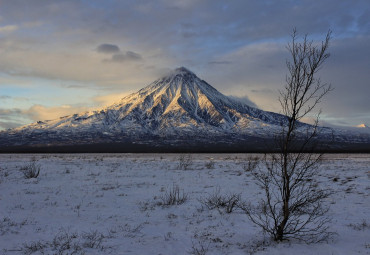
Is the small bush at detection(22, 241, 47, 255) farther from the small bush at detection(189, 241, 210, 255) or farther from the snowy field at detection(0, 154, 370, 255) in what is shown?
the small bush at detection(189, 241, 210, 255)

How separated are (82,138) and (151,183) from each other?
150174mm

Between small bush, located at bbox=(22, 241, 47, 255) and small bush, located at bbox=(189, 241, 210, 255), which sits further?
small bush, located at bbox=(22, 241, 47, 255)

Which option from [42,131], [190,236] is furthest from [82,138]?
[190,236]

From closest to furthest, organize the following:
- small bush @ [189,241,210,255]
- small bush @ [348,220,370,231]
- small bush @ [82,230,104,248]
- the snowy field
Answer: small bush @ [189,241,210,255] < the snowy field < small bush @ [82,230,104,248] < small bush @ [348,220,370,231]

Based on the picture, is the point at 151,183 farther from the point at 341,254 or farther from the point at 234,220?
the point at 341,254

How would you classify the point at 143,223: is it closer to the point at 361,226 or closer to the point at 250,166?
the point at 361,226

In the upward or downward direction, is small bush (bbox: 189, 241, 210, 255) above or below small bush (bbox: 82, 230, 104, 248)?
above

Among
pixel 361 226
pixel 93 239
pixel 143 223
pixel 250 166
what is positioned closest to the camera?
pixel 93 239

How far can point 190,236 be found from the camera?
26.3 ft

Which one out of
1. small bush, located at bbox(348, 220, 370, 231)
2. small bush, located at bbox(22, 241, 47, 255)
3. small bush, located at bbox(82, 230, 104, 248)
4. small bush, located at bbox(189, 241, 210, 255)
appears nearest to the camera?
small bush, located at bbox(189, 241, 210, 255)

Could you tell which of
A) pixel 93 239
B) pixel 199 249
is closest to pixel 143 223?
pixel 93 239

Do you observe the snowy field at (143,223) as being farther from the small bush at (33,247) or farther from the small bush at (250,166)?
the small bush at (250,166)

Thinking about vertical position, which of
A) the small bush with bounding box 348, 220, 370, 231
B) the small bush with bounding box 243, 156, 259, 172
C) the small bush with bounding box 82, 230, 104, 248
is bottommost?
the small bush with bounding box 82, 230, 104, 248

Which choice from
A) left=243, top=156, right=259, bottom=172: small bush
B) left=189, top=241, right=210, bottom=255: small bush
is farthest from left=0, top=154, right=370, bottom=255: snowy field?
left=243, top=156, right=259, bottom=172: small bush
